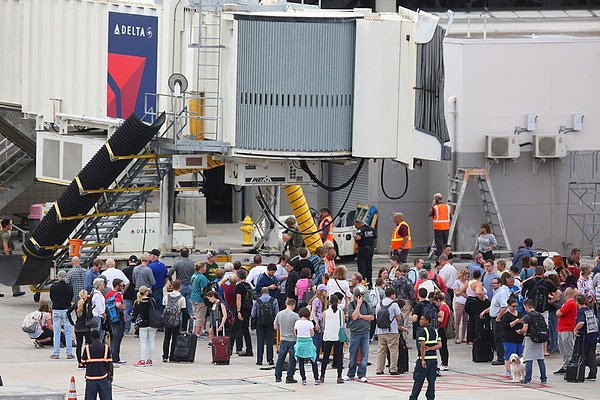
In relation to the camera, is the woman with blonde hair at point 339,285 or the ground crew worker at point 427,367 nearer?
the ground crew worker at point 427,367

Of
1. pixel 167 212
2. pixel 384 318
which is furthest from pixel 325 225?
pixel 384 318

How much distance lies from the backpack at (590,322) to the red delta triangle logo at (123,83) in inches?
399

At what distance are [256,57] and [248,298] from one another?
4.58 meters

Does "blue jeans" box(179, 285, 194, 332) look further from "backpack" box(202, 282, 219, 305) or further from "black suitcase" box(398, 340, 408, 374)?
"black suitcase" box(398, 340, 408, 374)

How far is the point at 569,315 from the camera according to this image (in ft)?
78.7

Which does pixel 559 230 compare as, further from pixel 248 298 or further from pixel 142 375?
pixel 142 375

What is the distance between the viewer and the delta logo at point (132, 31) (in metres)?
29.2

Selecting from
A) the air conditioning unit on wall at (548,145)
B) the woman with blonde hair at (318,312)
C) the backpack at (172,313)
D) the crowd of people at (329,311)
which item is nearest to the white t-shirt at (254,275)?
the crowd of people at (329,311)

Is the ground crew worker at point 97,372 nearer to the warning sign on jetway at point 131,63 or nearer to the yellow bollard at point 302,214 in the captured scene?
the warning sign on jetway at point 131,63

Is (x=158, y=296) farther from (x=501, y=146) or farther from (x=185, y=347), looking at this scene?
(x=501, y=146)

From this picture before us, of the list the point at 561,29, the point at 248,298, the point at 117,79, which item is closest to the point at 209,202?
the point at 561,29

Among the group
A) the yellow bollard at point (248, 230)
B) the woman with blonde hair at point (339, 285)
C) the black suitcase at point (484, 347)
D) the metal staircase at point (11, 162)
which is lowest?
the black suitcase at point (484, 347)

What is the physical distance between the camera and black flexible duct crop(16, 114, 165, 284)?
28.1 m

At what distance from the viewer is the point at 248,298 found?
25312mm
